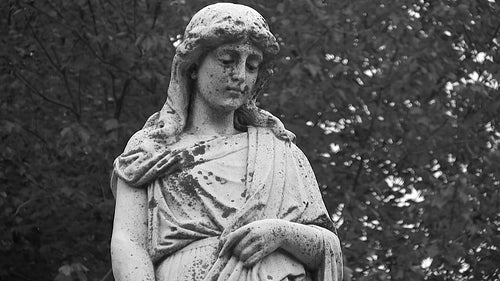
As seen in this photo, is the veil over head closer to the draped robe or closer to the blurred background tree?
the draped robe

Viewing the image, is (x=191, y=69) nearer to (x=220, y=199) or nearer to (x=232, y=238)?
(x=220, y=199)

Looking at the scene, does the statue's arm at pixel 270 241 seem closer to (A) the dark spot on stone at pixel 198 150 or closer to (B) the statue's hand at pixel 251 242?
(B) the statue's hand at pixel 251 242

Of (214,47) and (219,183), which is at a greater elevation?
(214,47)

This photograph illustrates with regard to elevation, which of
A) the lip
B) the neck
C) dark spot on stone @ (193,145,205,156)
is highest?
the lip

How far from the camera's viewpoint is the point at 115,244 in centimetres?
980

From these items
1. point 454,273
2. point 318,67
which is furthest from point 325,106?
point 454,273

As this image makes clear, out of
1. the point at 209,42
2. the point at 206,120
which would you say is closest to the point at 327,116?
the point at 206,120

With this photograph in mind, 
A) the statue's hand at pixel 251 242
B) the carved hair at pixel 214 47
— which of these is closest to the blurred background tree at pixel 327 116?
the carved hair at pixel 214 47

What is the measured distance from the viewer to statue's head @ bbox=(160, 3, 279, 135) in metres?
9.98

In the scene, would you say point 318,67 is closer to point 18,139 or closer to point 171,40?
point 171,40

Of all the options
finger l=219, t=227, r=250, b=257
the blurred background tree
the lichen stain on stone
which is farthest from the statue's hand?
A: the blurred background tree

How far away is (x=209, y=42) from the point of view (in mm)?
10008

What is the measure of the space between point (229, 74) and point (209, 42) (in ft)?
0.64

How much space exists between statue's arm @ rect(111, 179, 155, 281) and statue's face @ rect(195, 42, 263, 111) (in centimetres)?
63
